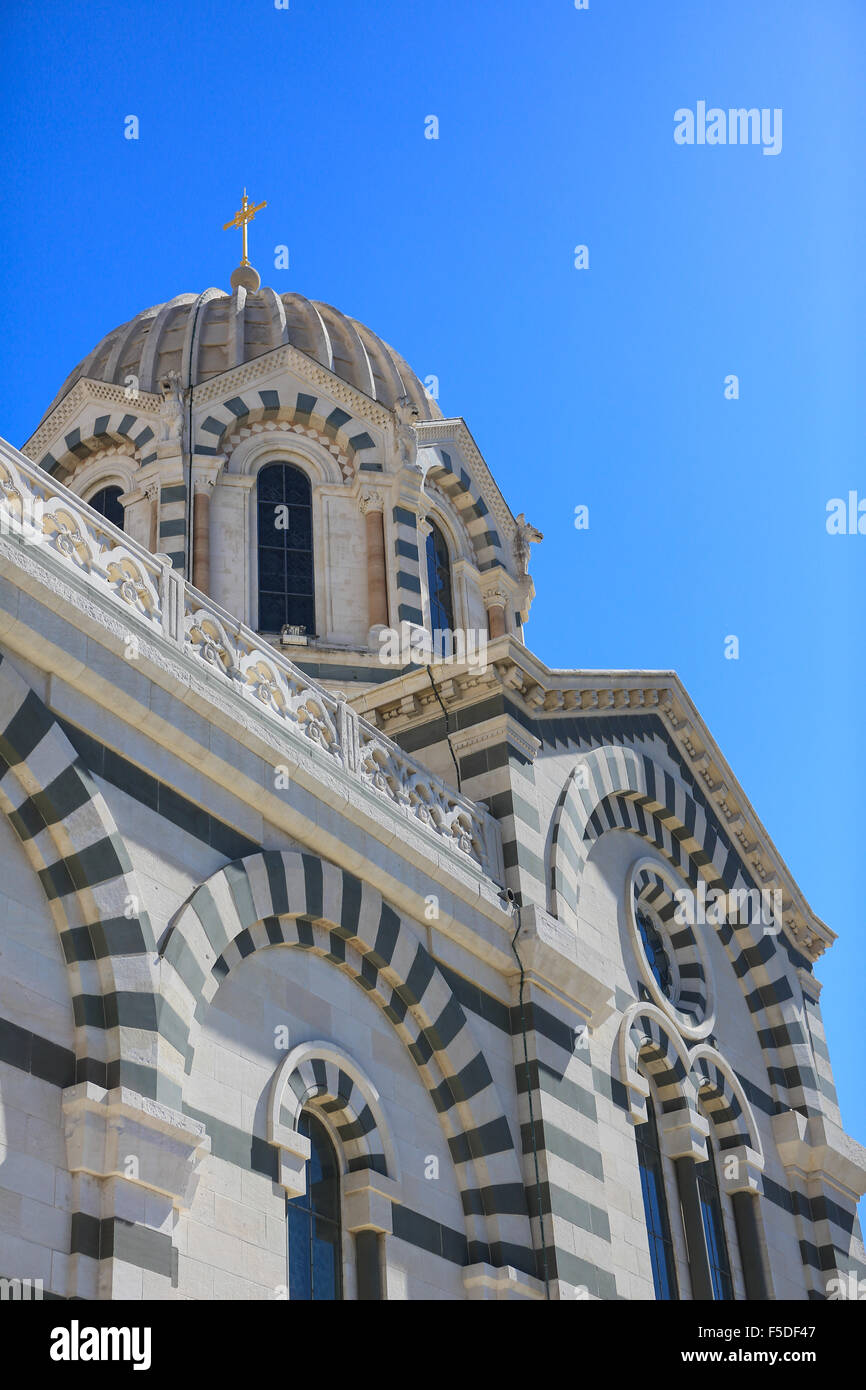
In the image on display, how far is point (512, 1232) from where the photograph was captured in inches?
633

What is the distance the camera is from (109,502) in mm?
27203

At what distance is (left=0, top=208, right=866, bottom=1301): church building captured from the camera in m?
12.9

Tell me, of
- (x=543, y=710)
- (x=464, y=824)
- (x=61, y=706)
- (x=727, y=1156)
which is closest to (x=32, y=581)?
(x=61, y=706)

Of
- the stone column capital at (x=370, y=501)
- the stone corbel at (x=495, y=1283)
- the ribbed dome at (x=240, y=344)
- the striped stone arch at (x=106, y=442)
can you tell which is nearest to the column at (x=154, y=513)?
the striped stone arch at (x=106, y=442)

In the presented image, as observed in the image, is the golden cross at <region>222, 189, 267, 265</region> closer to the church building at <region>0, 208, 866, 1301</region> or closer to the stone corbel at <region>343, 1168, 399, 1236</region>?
the church building at <region>0, 208, 866, 1301</region>

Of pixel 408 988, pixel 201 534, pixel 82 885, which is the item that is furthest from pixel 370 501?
pixel 82 885

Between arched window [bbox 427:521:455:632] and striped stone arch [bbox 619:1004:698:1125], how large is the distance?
329 inches

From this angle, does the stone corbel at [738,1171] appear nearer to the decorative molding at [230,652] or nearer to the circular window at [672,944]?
the circular window at [672,944]

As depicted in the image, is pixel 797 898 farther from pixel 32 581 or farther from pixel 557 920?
pixel 32 581

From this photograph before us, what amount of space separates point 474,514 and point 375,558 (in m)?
2.91

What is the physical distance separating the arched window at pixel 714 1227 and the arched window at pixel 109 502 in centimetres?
1226

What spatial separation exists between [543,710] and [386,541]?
Answer: 7.34m

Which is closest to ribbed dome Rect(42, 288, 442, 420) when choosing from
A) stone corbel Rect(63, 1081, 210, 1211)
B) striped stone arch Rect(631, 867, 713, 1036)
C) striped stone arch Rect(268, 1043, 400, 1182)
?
striped stone arch Rect(631, 867, 713, 1036)

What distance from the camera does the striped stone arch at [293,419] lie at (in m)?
26.8
